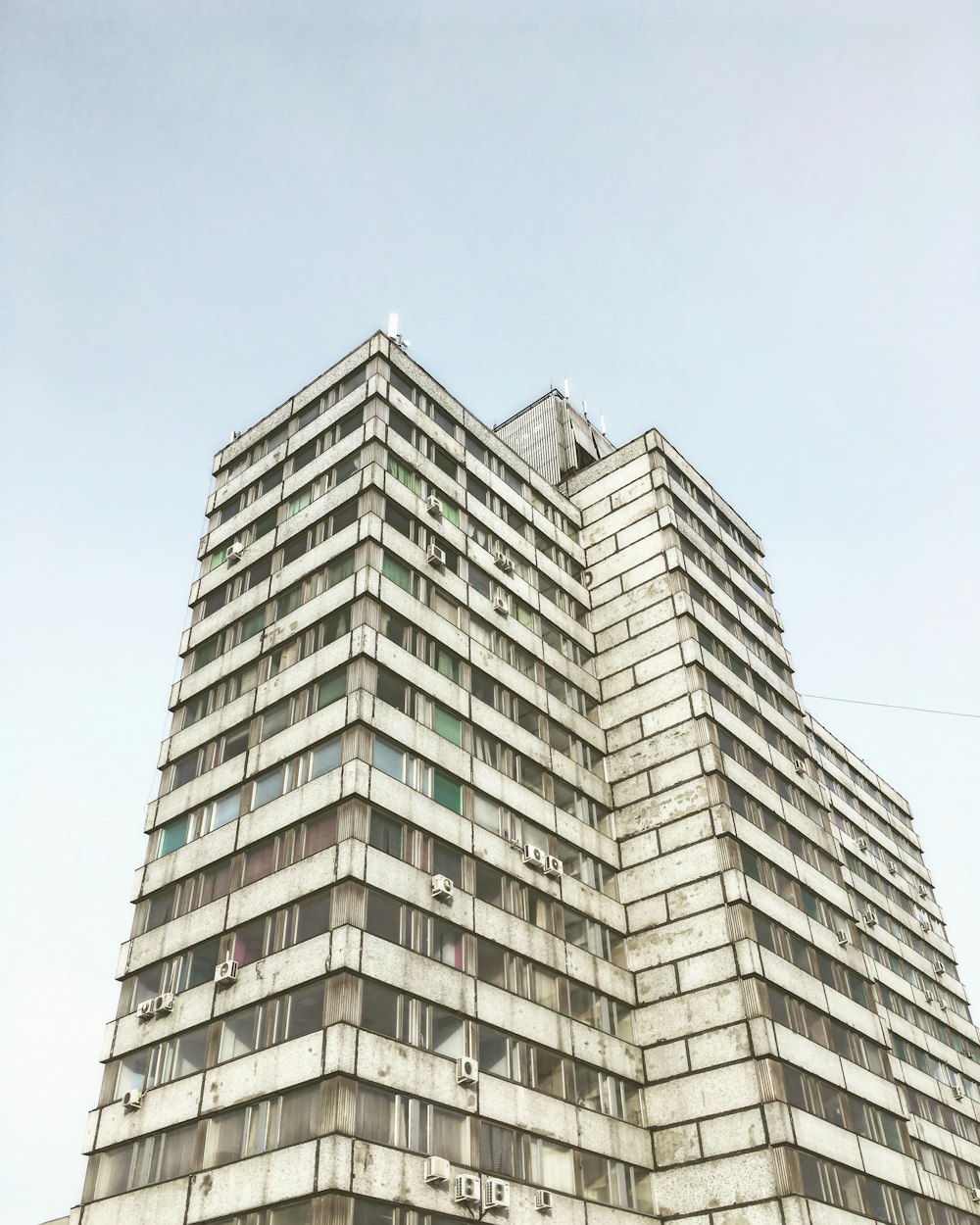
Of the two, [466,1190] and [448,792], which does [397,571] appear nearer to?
[448,792]

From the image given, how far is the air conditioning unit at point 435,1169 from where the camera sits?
85.4 feet

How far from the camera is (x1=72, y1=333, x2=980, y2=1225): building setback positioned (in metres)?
27.9

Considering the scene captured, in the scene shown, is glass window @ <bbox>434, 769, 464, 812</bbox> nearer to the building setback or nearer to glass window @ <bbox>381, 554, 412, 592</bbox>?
the building setback

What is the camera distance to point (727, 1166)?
31.4m

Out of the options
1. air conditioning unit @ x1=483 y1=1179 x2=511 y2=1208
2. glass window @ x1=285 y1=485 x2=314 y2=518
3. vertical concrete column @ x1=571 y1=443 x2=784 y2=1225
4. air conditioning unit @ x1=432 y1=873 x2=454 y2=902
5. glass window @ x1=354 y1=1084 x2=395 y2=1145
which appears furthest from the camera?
glass window @ x1=285 y1=485 x2=314 y2=518

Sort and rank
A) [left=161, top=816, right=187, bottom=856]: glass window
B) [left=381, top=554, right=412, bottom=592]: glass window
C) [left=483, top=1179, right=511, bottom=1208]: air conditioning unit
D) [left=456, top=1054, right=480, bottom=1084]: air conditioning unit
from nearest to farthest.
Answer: [left=483, top=1179, right=511, bottom=1208]: air conditioning unit, [left=456, top=1054, right=480, bottom=1084]: air conditioning unit, [left=161, top=816, right=187, bottom=856]: glass window, [left=381, top=554, right=412, bottom=592]: glass window

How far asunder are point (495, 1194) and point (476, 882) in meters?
8.79

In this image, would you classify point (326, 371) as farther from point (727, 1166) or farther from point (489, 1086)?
point (727, 1166)

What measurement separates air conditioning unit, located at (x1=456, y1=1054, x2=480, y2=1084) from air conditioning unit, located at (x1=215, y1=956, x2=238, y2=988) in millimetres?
6681

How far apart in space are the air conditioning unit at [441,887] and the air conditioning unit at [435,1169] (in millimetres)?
6961

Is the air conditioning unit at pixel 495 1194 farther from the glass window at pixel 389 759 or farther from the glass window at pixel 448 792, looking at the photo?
the glass window at pixel 389 759

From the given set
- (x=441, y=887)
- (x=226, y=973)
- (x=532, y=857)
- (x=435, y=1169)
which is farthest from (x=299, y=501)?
(x=435, y=1169)

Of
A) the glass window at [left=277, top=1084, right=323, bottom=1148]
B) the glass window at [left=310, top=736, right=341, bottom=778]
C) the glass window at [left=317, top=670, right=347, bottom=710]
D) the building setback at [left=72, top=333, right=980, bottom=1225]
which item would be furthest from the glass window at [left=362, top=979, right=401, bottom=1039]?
the glass window at [left=317, top=670, right=347, bottom=710]

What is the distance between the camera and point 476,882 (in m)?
33.3
